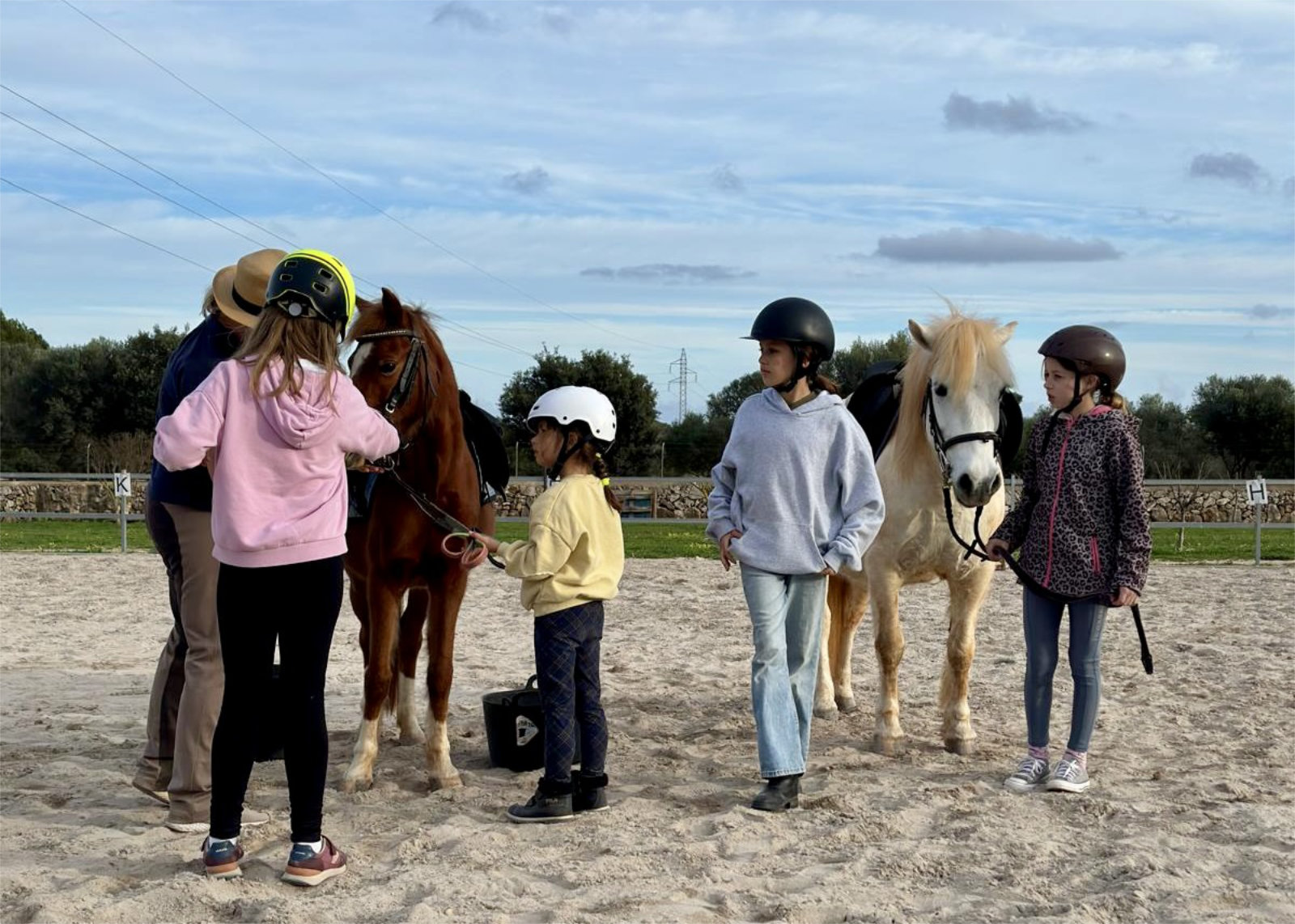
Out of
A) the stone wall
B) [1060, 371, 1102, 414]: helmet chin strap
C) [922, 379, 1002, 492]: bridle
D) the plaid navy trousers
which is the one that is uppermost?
[1060, 371, 1102, 414]: helmet chin strap

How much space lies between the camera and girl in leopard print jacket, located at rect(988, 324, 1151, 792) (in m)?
4.72

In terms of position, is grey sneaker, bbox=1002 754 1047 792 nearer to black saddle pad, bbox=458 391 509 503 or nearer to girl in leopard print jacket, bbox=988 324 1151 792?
girl in leopard print jacket, bbox=988 324 1151 792

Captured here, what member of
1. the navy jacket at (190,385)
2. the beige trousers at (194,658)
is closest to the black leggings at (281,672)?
the beige trousers at (194,658)

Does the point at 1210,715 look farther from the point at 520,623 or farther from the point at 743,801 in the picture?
the point at 520,623

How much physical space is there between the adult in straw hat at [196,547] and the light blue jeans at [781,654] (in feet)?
6.10

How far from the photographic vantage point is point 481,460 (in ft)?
19.0

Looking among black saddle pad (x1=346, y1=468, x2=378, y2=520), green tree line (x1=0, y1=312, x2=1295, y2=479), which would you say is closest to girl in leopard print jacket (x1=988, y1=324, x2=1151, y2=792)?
black saddle pad (x1=346, y1=468, x2=378, y2=520)

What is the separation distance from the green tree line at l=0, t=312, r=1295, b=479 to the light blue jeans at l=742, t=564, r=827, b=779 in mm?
29165

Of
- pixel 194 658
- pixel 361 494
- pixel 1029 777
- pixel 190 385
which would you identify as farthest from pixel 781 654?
pixel 190 385

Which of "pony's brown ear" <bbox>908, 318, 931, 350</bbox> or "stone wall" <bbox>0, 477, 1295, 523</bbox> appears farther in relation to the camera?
"stone wall" <bbox>0, 477, 1295, 523</bbox>

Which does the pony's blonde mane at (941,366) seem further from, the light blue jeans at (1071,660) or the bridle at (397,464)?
the bridle at (397,464)

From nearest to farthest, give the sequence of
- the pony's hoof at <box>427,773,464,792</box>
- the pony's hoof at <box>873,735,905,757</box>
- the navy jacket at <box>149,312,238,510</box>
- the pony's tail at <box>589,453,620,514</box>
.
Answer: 1. the navy jacket at <box>149,312,238,510</box>
2. the pony's tail at <box>589,453,620,514</box>
3. the pony's hoof at <box>427,773,464,792</box>
4. the pony's hoof at <box>873,735,905,757</box>

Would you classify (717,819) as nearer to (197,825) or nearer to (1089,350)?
(197,825)

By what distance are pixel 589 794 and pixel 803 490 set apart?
1388 mm
